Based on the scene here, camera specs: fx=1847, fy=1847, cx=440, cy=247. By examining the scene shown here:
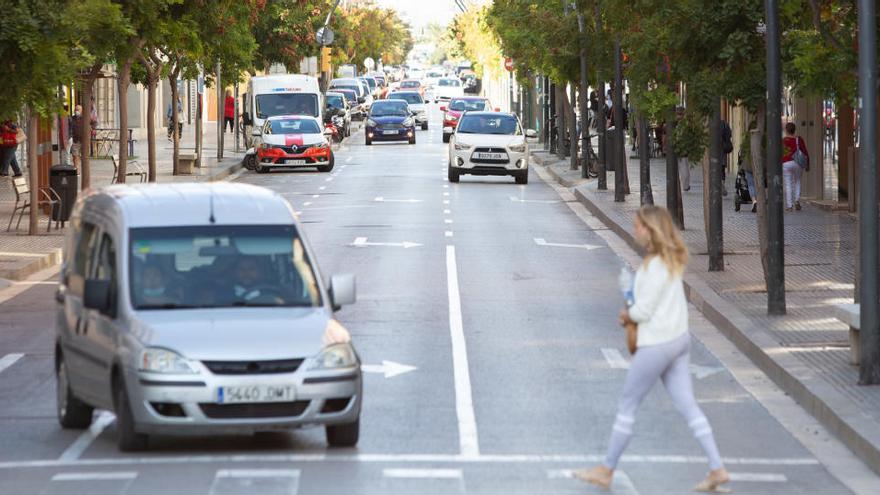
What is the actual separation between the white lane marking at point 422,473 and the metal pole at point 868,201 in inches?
156

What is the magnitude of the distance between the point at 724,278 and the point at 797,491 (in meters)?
11.4

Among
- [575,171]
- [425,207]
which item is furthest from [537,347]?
[575,171]

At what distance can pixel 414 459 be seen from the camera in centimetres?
1130

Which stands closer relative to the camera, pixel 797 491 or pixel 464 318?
pixel 797 491

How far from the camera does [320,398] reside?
35.9ft

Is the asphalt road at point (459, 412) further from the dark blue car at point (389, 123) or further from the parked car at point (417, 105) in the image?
the parked car at point (417, 105)

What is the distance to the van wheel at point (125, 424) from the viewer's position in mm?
11000

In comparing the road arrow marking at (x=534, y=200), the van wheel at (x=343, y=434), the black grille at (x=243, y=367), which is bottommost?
the van wheel at (x=343, y=434)

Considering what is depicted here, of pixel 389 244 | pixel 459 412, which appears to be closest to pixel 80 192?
pixel 459 412

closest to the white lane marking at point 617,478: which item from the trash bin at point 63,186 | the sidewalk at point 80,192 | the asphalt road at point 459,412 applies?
the asphalt road at point 459,412

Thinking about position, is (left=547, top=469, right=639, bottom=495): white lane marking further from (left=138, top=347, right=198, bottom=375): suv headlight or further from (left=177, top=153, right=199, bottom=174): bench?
(left=177, top=153, right=199, bottom=174): bench

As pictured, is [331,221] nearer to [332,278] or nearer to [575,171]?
[575,171]

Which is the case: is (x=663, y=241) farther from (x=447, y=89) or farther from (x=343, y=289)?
(x=447, y=89)

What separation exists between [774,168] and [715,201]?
16.6 ft
